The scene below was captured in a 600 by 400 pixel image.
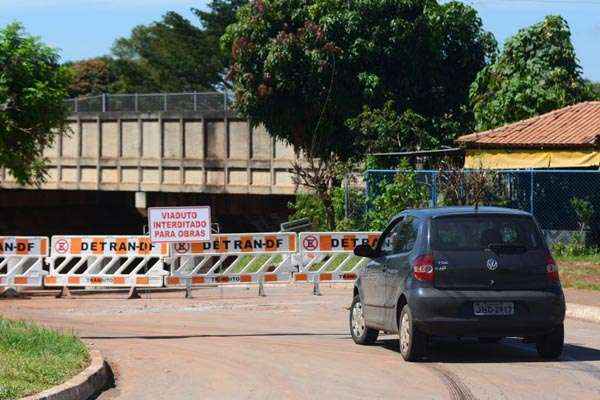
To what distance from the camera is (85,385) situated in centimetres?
1091

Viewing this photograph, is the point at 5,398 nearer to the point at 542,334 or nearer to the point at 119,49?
the point at 542,334

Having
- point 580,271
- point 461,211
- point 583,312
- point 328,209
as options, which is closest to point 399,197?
point 328,209

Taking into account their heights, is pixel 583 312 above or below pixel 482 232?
below

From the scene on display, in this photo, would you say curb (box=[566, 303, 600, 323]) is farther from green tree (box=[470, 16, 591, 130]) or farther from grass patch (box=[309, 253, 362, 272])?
green tree (box=[470, 16, 591, 130])

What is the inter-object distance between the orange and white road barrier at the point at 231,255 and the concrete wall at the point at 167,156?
17610 millimetres

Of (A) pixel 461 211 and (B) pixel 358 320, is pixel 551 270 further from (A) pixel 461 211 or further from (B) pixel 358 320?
(B) pixel 358 320

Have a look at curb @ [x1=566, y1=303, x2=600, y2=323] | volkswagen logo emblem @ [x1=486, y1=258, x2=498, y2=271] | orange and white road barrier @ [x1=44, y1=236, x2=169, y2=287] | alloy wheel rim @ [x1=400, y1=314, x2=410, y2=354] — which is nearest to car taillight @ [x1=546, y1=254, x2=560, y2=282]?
volkswagen logo emblem @ [x1=486, y1=258, x2=498, y2=271]

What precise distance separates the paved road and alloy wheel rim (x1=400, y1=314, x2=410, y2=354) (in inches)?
9.3

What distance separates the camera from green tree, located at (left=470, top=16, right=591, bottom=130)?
119 ft

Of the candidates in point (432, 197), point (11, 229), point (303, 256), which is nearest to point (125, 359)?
point (303, 256)

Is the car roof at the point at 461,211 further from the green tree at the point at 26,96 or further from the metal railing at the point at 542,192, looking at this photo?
the green tree at the point at 26,96

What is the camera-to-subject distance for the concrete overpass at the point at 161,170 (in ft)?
148

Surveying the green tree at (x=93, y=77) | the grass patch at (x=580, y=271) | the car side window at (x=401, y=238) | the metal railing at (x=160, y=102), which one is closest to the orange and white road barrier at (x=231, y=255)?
the grass patch at (x=580, y=271)

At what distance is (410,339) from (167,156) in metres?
35.5
